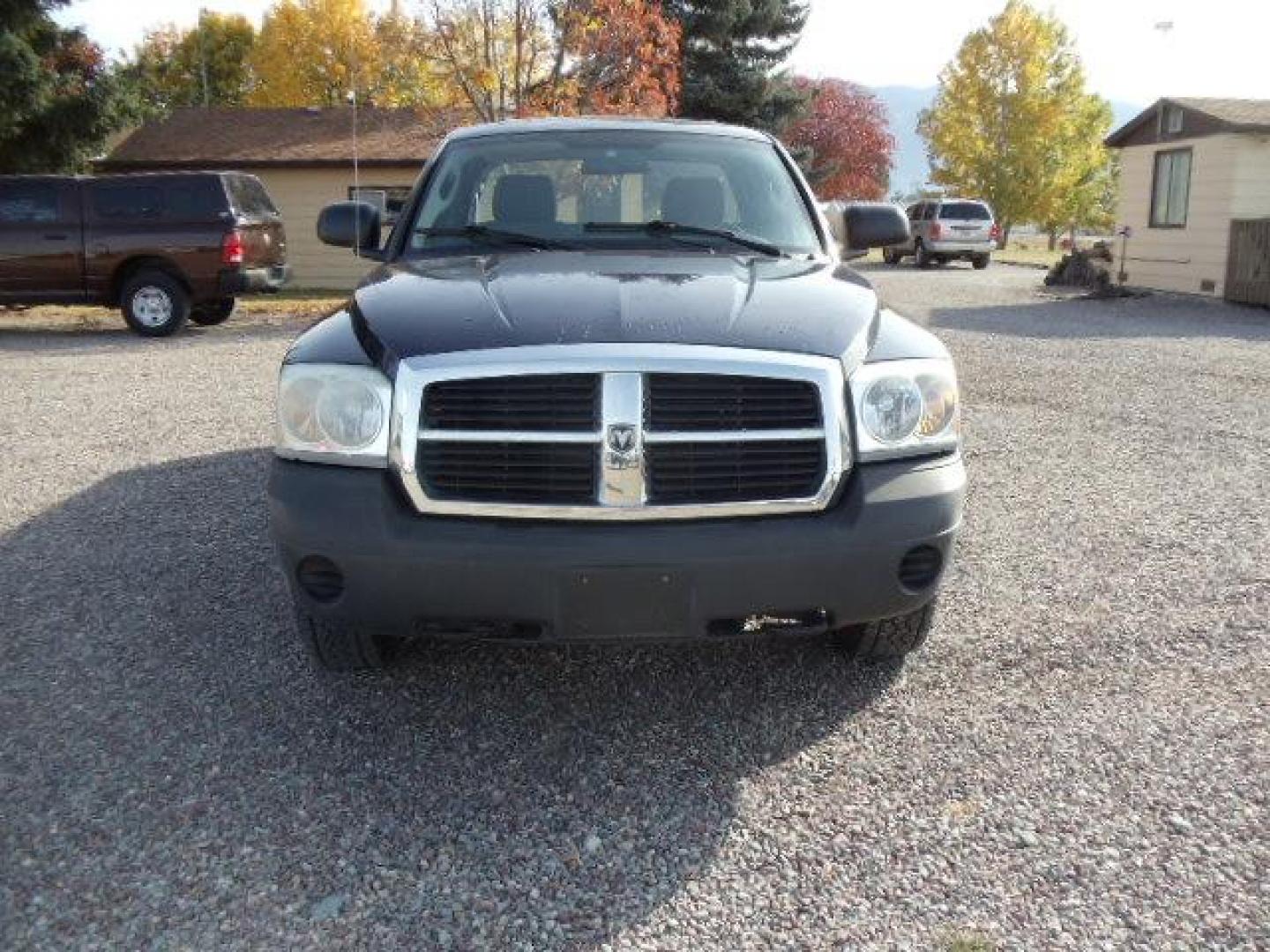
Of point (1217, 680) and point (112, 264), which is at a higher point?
point (112, 264)

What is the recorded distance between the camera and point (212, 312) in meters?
16.3

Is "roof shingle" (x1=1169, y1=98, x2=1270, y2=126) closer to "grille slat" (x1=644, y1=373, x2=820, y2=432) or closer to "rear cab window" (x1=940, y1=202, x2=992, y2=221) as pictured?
"rear cab window" (x1=940, y1=202, x2=992, y2=221)

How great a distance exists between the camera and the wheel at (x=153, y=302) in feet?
48.2

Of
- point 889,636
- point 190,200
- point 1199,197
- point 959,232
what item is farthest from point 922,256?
point 889,636

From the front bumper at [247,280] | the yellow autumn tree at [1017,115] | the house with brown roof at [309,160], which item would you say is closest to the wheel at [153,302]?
the front bumper at [247,280]


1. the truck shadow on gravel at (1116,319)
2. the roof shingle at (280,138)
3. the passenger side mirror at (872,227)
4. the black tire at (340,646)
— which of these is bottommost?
the black tire at (340,646)

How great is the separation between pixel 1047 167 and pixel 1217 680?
45.6 m

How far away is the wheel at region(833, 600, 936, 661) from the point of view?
3521 mm

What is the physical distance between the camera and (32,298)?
1484cm

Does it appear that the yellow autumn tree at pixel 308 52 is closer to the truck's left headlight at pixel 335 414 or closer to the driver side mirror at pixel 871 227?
the driver side mirror at pixel 871 227

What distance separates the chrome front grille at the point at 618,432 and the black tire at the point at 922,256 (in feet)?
105

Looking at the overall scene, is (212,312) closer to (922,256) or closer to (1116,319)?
(1116,319)

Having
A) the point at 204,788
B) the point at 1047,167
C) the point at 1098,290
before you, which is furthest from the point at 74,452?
the point at 1047,167

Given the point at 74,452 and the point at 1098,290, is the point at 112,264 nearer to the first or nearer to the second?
the point at 74,452
